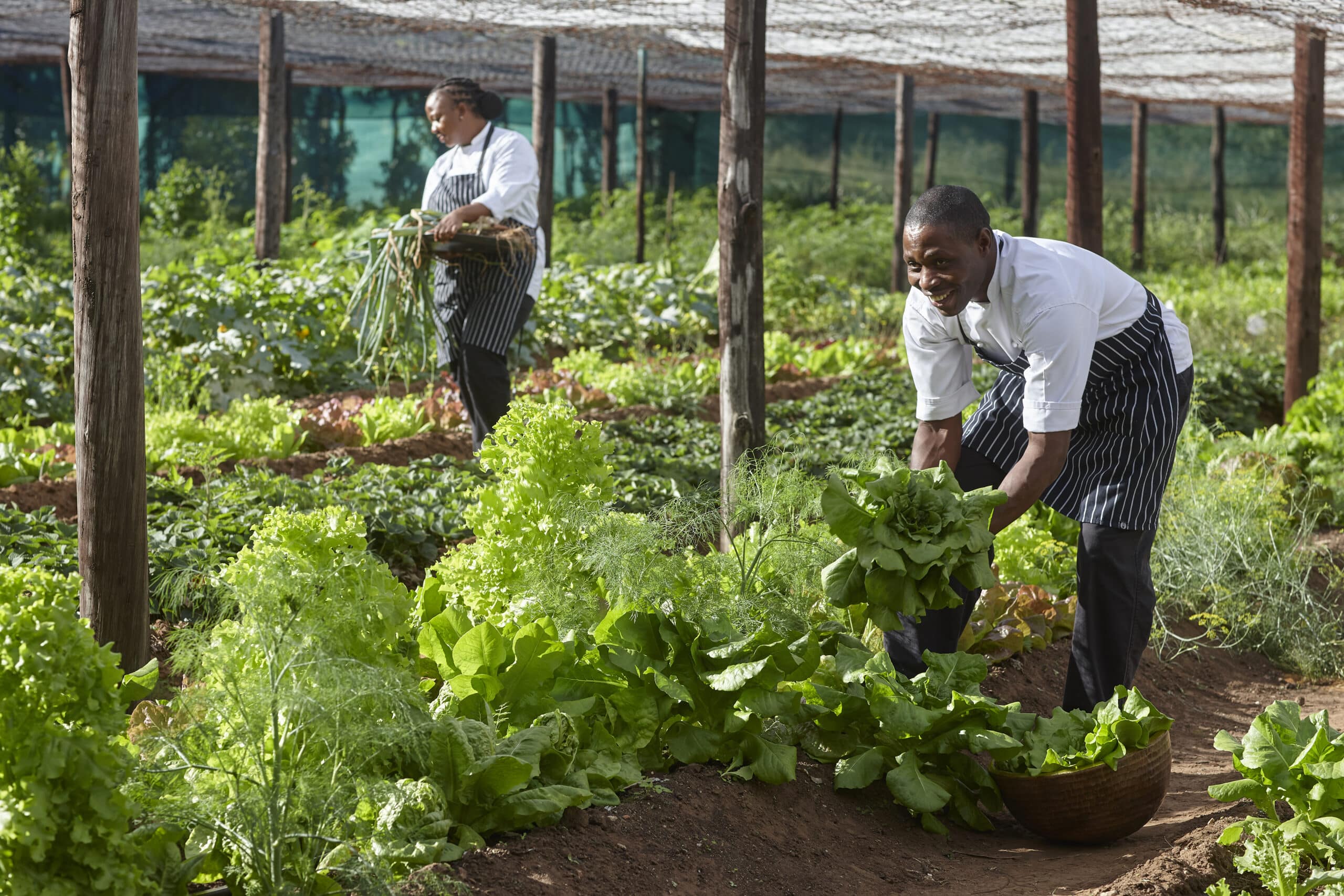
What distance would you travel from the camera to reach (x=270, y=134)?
9453 mm

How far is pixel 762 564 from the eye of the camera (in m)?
3.30

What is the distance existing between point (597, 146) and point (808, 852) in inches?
804

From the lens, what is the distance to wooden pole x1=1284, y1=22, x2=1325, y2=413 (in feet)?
25.4

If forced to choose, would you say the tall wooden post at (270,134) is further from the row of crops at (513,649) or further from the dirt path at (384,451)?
the row of crops at (513,649)

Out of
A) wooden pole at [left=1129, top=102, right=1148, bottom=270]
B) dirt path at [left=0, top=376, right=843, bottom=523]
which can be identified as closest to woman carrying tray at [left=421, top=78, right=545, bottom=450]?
dirt path at [left=0, top=376, right=843, bottom=523]

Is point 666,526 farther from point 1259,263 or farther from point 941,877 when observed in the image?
point 1259,263

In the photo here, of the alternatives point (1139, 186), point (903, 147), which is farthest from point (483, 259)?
point (1139, 186)

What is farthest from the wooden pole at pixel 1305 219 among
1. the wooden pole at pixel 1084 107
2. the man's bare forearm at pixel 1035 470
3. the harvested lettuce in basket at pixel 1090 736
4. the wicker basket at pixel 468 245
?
the harvested lettuce in basket at pixel 1090 736

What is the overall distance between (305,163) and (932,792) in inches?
745

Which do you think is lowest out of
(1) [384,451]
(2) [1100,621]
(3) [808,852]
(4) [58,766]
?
(3) [808,852]

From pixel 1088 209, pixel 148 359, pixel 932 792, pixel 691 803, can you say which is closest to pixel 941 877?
pixel 932 792

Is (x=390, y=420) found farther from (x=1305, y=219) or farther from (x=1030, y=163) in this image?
(x=1030, y=163)

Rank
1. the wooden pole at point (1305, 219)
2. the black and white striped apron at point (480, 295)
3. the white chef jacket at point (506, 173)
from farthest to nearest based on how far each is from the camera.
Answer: the wooden pole at point (1305, 219) → the black and white striped apron at point (480, 295) → the white chef jacket at point (506, 173)

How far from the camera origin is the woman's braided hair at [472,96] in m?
5.68
